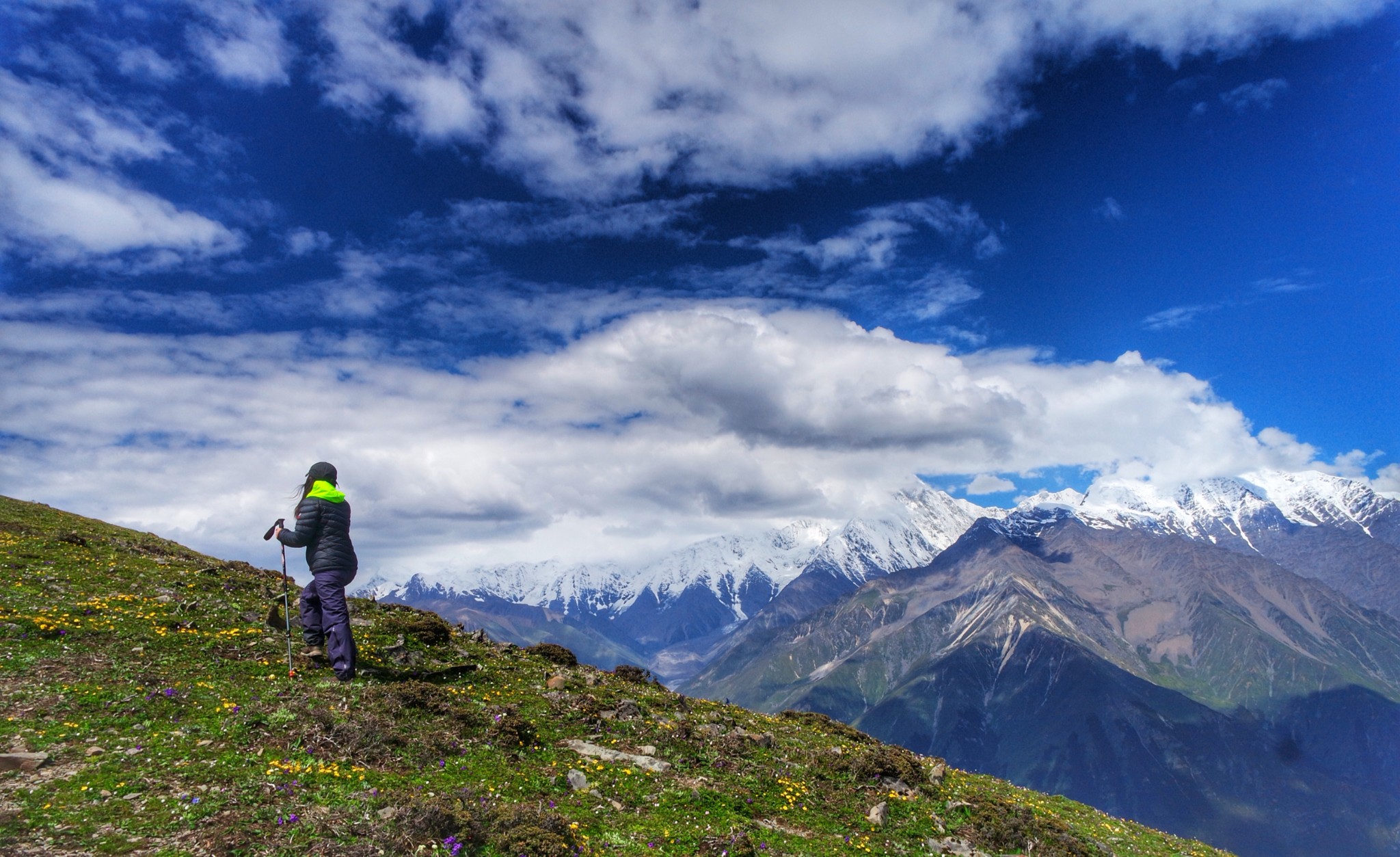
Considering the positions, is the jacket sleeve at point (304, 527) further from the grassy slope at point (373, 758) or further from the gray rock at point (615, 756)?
the gray rock at point (615, 756)

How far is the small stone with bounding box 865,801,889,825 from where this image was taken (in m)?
20.3

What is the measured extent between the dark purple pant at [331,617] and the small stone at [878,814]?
16.0 metres

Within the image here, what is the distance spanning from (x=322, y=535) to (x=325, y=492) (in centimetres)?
132

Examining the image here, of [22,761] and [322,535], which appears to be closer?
[22,761]

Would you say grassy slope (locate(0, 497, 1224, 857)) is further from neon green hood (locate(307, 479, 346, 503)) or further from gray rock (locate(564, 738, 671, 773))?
neon green hood (locate(307, 479, 346, 503))

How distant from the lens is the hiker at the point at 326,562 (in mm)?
21078

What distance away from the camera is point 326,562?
69.6 feet

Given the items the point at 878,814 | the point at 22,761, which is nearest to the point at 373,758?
the point at 22,761

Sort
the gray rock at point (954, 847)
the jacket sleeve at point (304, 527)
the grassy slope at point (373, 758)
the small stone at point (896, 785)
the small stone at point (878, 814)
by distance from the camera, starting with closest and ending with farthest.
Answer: the grassy slope at point (373, 758) < the gray rock at point (954, 847) < the small stone at point (878, 814) < the jacket sleeve at point (304, 527) < the small stone at point (896, 785)

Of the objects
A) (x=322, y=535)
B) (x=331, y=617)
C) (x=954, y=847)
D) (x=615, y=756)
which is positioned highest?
(x=322, y=535)

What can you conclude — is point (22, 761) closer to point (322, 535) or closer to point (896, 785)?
point (322, 535)


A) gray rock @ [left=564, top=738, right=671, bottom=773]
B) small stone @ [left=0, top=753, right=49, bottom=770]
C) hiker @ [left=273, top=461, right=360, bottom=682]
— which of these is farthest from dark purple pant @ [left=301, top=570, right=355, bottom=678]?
small stone @ [left=0, top=753, right=49, bottom=770]

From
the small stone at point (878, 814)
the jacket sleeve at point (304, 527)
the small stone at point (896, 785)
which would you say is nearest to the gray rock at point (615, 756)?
the small stone at point (878, 814)

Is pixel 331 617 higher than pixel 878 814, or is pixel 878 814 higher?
pixel 331 617
